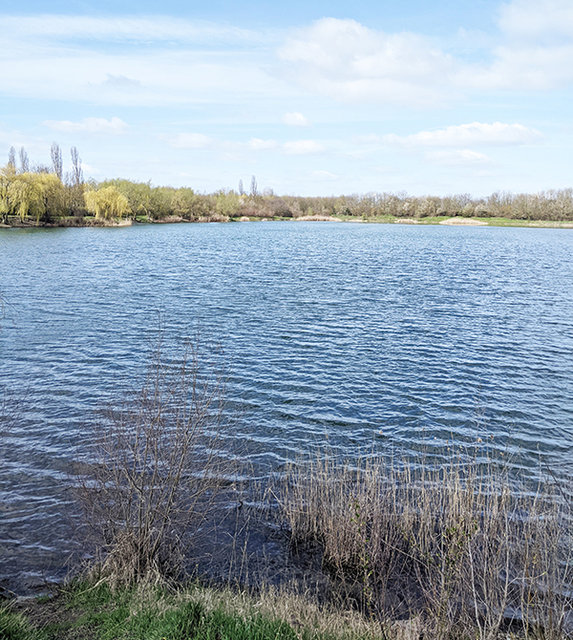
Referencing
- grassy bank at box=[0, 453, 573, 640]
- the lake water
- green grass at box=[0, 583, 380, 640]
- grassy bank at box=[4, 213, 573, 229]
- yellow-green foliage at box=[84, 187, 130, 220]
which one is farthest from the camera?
yellow-green foliage at box=[84, 187, 130, 220]

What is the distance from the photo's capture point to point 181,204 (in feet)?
368

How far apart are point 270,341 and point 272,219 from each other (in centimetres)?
12179

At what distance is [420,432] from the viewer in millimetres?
13438

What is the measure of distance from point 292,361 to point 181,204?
328ft

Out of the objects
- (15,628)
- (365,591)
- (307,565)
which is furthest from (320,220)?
(15,628)

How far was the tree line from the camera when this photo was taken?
74438 mm

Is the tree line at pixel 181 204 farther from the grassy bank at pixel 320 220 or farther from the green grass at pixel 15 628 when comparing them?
the green grass at pixel 15 628

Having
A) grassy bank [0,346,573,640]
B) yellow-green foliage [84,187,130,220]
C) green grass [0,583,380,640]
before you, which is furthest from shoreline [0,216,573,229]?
green grass [0,583,380,640]

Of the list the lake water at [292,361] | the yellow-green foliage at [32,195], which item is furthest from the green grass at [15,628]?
the yellow-green foliage at [32,195]

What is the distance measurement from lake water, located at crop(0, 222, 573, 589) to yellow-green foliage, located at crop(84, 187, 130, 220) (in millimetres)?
47279

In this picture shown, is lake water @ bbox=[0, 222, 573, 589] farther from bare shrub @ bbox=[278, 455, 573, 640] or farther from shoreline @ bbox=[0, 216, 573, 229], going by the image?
shoreline @ bbox=[0, 216, 573, 229]

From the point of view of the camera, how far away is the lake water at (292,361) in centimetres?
1204

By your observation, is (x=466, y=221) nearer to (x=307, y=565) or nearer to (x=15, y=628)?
(x=307, y=565)

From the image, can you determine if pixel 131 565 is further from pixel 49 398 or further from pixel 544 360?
pixel 544 360
